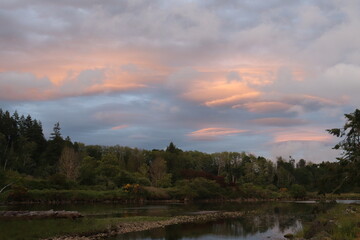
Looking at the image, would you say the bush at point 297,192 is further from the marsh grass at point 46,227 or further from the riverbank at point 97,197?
the marsh grass at point 46,227

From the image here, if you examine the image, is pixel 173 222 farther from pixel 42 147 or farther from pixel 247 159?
pixel 247 159

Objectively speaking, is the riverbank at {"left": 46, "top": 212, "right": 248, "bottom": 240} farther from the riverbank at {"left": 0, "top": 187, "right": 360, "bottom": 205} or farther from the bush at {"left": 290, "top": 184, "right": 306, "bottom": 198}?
the bush at {"left": 290, "top": 184, "right": 306, "bottom": 198}


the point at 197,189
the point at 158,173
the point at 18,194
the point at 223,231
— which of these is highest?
the point at 158,173

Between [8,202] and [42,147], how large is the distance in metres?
48.1

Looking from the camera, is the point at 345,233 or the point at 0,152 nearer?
the point at 345,233

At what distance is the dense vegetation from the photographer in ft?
167

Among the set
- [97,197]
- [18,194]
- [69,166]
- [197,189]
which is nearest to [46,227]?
[18,194]

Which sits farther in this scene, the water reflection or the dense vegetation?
the dense vegetation

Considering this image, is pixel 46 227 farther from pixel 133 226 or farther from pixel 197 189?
pixel 197 189

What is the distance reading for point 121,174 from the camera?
9244 cm

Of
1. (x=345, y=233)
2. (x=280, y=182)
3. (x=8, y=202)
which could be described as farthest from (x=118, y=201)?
(x=280, y=182)

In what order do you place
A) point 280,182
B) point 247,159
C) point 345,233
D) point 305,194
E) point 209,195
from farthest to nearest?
point 247,159, point 280,182, point 305,194, point 209,195, point 345,233

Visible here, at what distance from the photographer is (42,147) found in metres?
111

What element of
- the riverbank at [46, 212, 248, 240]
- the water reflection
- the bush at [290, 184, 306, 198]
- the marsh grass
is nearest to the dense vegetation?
the bush at [290, 184, 306, 198]
